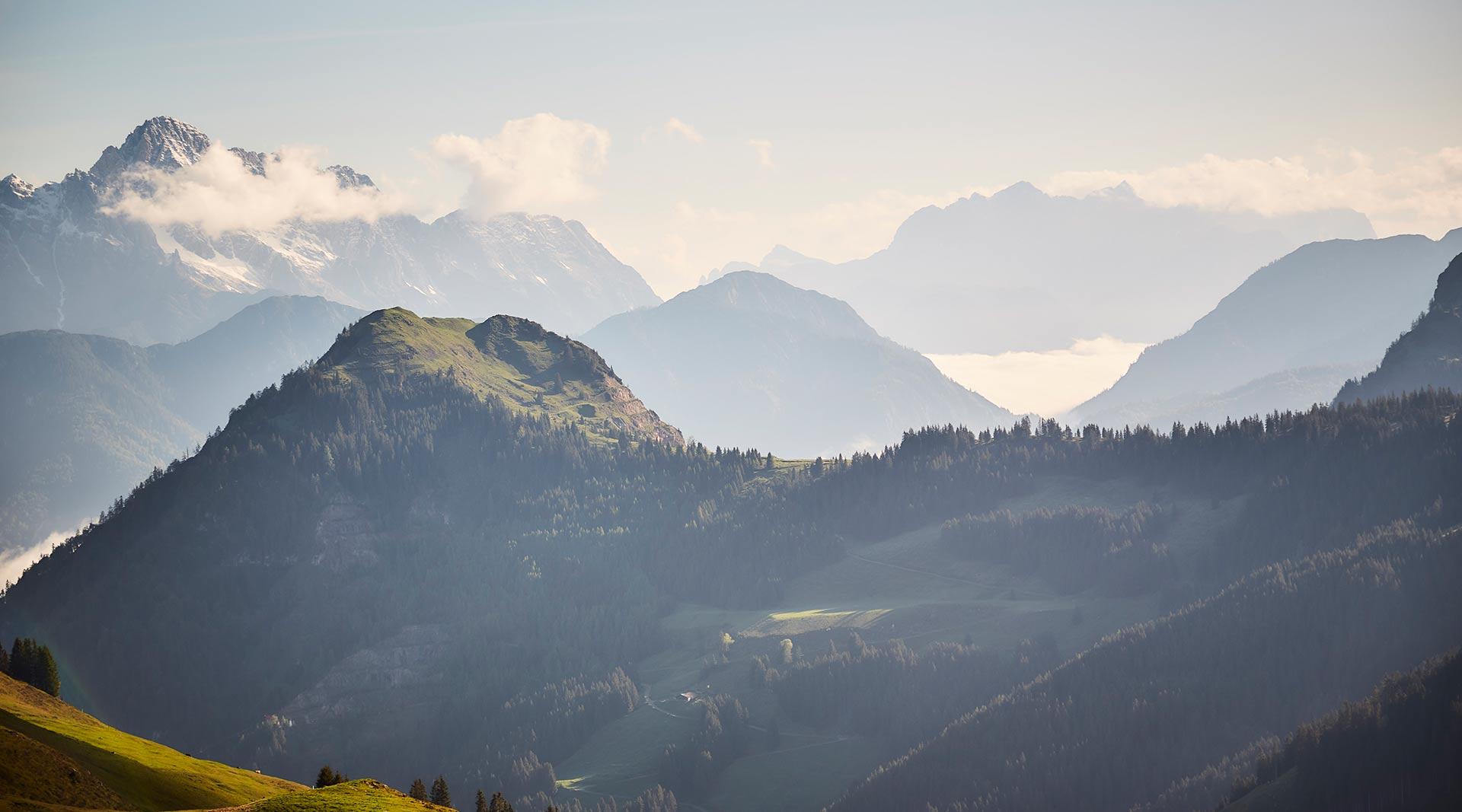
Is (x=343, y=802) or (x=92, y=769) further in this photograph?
(x=92, y=769)

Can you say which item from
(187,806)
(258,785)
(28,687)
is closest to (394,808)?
(187,806)

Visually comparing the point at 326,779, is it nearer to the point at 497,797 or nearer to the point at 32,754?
the point at 497,797

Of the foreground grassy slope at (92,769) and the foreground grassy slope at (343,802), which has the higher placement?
the foreground grassy slope at (92,769)

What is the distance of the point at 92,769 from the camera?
14338 centimetres

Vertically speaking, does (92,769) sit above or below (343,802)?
above

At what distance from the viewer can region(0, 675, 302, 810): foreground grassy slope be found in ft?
416

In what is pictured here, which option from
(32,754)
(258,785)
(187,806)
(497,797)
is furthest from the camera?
(497,797)

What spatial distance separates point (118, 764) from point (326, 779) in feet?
90.2

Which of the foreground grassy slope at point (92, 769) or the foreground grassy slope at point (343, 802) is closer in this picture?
the foreground grassy slope at point (92, 769)

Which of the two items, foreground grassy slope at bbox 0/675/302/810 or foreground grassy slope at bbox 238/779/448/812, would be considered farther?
foreground grassy slope at bbox 238/779/448/812

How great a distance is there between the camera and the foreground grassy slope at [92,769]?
126750 mm

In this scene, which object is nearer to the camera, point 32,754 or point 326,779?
point 32,754

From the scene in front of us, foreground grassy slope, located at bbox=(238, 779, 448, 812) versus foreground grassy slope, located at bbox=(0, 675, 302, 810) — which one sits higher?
foreground grassy slope, located at bbox=(0, 675, 302, 810)

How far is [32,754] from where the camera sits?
424ft
